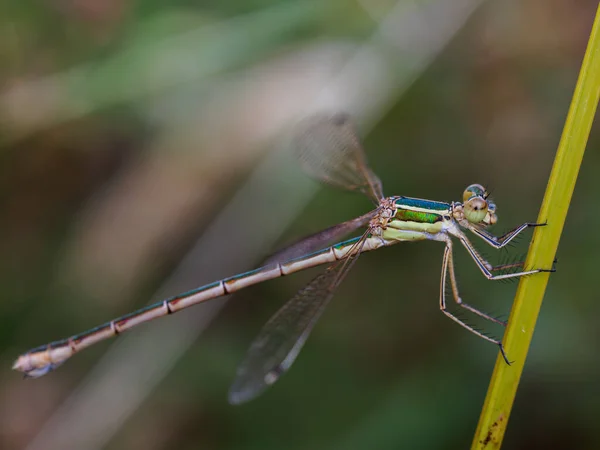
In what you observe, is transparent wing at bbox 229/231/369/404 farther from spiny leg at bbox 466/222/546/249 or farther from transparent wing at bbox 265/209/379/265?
spiny leg at bbox 466/222/546/249

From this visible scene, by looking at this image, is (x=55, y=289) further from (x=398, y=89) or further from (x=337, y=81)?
(x=398, y=89)

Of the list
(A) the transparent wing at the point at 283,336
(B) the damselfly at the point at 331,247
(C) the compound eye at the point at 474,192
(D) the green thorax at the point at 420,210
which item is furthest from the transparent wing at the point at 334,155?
(C) the compound eye at the point at 474,192

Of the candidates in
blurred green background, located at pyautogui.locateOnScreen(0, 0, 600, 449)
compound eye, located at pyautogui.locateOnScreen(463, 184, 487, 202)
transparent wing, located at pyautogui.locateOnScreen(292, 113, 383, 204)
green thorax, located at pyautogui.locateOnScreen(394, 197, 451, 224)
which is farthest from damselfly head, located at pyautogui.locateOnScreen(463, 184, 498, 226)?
blurred green background, located at pyautogui.locateOnScreen(0, 0, 600, 449)

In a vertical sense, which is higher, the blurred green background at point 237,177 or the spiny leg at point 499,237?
the blurred green background at point 237,177

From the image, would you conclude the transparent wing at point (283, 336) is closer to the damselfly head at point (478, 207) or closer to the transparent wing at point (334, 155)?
the transparent wing at point (334, 155)

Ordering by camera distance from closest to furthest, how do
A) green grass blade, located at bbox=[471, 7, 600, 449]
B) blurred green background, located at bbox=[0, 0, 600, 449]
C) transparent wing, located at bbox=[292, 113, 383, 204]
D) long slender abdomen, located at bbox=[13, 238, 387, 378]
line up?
green grass blade, located at bbox=[471, 7, 600, 449], transparent wing, located at bbox=[292, 113, 383, 204], long slender abdomen, located at bbox=[13, 238, 387, 378], blurred green background, located at bbox=[0, 0, 600, 449]

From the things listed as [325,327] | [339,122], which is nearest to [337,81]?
[339,122]

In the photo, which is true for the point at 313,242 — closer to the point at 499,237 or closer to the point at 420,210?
the point at 420,210
